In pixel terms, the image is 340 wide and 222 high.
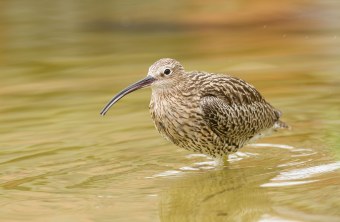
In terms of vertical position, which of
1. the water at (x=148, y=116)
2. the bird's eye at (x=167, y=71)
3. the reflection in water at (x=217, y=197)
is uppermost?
the bird's eye at (x=167, y=71)

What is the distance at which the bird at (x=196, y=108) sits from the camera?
9.95 m

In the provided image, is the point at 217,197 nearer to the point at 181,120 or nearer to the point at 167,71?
the point at 181,120

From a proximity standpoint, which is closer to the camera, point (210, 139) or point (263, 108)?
point (210, 139)

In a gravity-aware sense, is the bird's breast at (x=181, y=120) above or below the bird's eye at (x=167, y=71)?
below

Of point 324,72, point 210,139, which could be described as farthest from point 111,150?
point 324,72

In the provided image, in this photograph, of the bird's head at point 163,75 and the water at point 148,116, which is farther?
the bird's head at point 163,75

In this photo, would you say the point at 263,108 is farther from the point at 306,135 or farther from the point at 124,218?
the point at 124,218

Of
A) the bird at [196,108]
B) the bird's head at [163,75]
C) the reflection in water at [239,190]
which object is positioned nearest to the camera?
the reflection in water at [239,190]

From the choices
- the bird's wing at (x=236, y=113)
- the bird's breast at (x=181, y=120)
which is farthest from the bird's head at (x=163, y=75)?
the bird's wing at (x=236, y=113)

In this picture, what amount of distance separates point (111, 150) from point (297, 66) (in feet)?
16.3

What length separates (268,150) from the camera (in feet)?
35.3

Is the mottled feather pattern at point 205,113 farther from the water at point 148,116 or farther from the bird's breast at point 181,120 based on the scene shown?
the water at point 148,116

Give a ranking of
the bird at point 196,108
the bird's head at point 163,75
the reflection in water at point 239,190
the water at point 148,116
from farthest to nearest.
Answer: the bird at point 196,108
the bird's head at point 163,75
the water at point 148,116
the reflection in water at point 239,190

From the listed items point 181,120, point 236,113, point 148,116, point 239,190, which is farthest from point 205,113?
point 148,116
